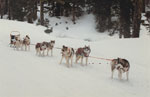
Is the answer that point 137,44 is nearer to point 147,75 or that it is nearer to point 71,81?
point 147,75

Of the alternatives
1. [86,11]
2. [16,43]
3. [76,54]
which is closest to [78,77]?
[76,54]

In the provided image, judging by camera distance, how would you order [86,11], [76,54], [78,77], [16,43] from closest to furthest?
[78,77] < [76,54] < [16,43] < [86,11]

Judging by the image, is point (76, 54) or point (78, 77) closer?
point (78, 77)

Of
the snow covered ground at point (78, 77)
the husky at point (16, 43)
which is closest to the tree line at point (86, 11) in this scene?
the snow covered ground at point (78, 77)

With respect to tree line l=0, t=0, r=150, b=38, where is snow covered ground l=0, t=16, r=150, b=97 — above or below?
below

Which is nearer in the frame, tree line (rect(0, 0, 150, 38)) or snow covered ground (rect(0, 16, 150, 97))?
snow covered ground (rect(0, 16, 150, 97))

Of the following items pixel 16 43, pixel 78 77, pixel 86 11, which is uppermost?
pixel 86 11

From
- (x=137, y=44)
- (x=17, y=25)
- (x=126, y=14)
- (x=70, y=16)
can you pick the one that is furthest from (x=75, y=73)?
(x=70, y=16)

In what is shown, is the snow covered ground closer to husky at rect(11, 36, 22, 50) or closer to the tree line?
husky at rect(11, 36, 22, 50)

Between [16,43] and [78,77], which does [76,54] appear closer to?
[78,77]

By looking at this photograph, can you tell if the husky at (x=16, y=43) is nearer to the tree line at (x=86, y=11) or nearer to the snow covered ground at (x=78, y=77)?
the snow covered ground at (x=78, y=77)

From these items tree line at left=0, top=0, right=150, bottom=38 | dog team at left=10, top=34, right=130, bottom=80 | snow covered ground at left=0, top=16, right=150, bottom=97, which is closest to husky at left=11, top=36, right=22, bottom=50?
dog team at left=10, top=34, right=130, bottom=80

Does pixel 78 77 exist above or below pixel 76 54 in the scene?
below

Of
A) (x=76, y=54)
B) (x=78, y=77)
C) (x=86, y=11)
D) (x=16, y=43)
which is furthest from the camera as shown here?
(x=86, y=11)
